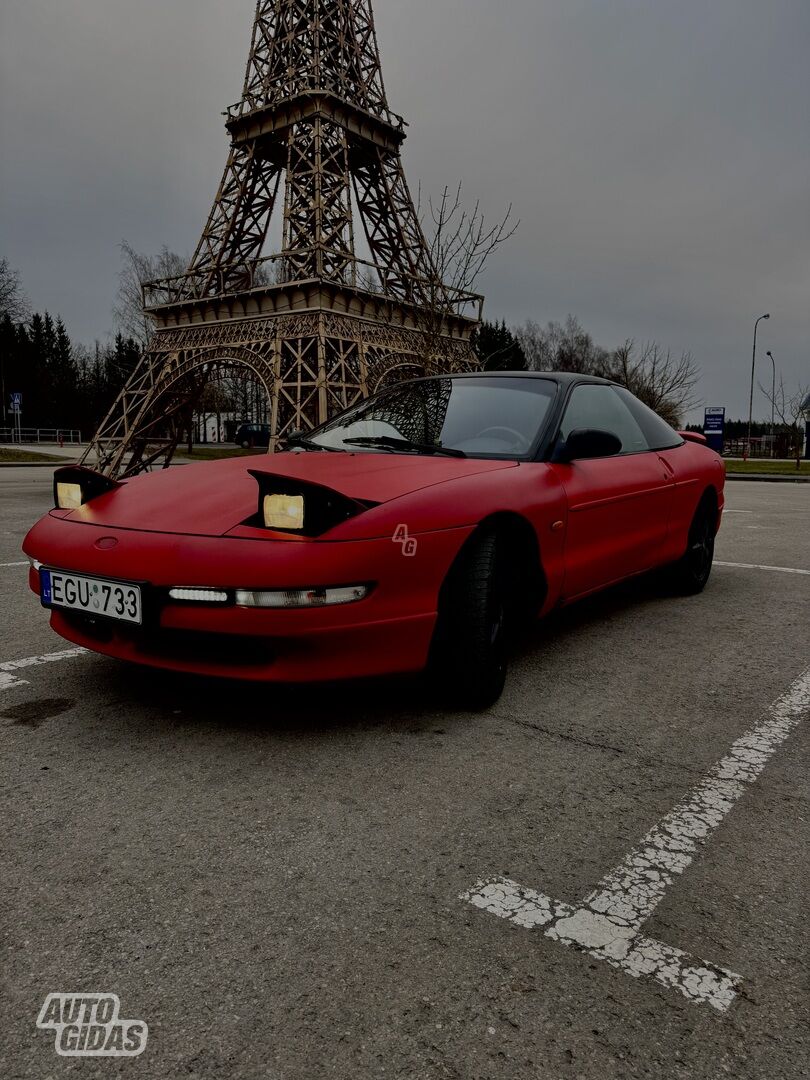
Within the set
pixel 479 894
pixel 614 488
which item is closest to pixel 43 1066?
pixel 479 894

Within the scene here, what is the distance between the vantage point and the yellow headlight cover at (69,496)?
118 inches

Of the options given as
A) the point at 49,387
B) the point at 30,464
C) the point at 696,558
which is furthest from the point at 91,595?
the point at 49,387

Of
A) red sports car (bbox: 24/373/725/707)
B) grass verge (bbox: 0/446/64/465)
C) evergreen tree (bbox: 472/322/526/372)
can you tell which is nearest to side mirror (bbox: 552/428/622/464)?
red sports car (bbox: 24/373/725/707)

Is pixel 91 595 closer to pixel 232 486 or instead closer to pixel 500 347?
pixel 232 486

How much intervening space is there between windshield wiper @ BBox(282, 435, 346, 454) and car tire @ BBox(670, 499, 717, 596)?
237 cm

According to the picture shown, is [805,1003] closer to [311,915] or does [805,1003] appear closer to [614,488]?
[311,915]

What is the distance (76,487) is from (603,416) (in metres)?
2.52

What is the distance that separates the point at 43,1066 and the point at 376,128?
954 inches

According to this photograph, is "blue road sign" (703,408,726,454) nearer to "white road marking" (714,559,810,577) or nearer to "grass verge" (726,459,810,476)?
"grass verge" (726,459,810,476)

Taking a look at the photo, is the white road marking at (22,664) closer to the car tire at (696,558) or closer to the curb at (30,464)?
the car tire at (696,558)

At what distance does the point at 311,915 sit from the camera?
1558mm

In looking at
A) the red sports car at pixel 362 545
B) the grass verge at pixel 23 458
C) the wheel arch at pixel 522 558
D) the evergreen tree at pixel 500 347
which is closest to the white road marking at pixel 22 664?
the red sports car at pixel 362 545
